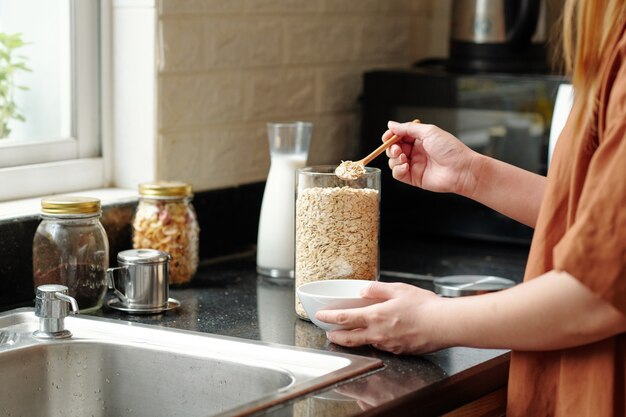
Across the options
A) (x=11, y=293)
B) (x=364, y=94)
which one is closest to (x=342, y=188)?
(x=11, y=293)

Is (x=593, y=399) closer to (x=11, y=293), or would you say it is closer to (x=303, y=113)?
(x=11, y=293)

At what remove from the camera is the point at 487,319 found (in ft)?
3.99

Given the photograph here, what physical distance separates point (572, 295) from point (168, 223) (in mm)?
777

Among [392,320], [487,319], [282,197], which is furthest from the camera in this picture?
[282,197]

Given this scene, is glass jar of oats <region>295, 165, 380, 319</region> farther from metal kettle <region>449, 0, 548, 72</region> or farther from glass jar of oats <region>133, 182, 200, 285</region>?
metal kettle <region>449, 0, 548, 72</region>

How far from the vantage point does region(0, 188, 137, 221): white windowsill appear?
1.65 m

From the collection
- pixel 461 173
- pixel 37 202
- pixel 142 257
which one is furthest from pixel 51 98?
pixel 461 173

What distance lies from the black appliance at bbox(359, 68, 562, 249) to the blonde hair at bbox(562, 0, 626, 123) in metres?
0.86

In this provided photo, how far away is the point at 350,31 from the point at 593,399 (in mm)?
1299

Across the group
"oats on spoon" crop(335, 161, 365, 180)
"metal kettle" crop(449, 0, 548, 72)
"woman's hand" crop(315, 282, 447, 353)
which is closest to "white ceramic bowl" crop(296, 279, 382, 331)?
"woman's hand" crop(315, 282, 447, 353)

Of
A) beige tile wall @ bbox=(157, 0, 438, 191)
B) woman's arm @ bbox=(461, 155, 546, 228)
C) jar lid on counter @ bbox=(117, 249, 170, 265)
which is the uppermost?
beige tile wall @ bbox=(157, 0, 438, 191)

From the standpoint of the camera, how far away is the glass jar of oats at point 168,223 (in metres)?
1.73

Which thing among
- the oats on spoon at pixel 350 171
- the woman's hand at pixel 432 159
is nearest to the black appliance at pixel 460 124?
the woman's hand at pixel 432 159

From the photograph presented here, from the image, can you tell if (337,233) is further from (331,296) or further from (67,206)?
(67,206)
